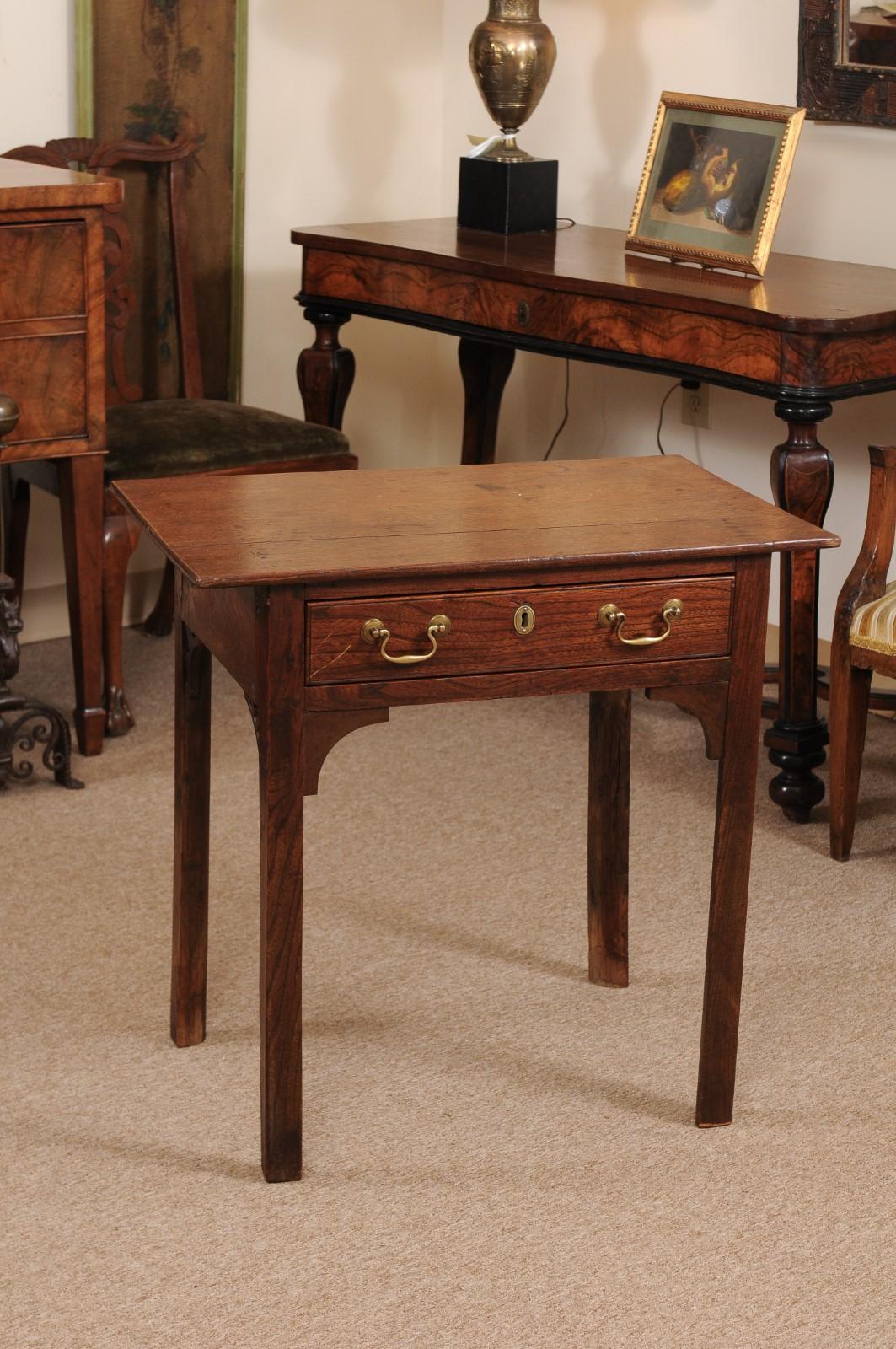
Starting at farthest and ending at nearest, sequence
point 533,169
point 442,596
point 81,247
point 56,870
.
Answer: point 533,169 < point 81,247 < point 56,870 < point 442,596

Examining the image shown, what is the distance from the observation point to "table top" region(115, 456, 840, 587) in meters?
1.87

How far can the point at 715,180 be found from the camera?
3.44 m

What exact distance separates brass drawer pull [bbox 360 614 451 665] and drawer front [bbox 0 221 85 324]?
1564 mm

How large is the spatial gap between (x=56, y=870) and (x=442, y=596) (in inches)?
52.5

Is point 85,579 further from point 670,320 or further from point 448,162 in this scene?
point 448,162

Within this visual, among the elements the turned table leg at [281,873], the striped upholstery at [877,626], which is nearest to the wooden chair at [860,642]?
the striped upholstery at [877,626]

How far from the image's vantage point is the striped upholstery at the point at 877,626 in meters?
2.87

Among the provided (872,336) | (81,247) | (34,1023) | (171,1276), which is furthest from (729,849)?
(81,247)

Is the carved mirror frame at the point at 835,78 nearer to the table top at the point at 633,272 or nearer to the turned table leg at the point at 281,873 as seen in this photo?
the table top at the point at 633,272

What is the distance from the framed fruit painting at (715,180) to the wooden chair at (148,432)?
33.8 inches

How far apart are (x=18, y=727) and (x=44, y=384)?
2.17ft

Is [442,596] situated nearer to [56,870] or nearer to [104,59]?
[56,870]

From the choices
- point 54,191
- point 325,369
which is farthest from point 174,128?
point 54,191

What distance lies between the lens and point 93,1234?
6.51 feet
